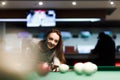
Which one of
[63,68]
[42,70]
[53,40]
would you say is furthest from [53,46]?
[42,70]

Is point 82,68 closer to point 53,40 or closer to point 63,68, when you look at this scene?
point 63,68

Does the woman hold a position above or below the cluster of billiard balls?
above

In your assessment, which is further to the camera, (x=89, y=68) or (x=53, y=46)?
(x=53, y=46)

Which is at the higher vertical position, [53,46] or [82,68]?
[53,46]

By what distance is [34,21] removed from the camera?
15.0ft

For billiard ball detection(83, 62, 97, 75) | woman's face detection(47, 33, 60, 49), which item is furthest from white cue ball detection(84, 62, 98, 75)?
woman's face detection(47, 33, 60, 49)

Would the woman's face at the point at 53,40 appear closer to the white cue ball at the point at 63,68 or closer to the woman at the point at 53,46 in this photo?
the woman at the point at 53,46

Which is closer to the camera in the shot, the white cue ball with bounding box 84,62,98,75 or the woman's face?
the white cue ball with bounding box 84,62,98,75

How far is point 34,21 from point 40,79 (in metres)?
3.08

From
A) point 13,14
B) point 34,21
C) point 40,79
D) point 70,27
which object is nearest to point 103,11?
point 70,27

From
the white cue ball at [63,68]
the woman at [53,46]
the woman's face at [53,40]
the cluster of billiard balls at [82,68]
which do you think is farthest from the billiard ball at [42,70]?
the woman's face at [53,40]

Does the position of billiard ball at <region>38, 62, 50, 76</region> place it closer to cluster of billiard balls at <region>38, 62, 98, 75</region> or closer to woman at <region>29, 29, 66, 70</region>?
cluster of billiard balls at <region>38, 62, 98, 75</region>

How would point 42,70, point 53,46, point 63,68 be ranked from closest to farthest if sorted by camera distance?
point 42,70 < point 63,68 < point 53,46

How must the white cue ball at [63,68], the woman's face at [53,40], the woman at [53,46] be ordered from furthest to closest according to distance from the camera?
the woman's face at [53,40] → the woman at [53,46] → the white cue ball at [63,68]
